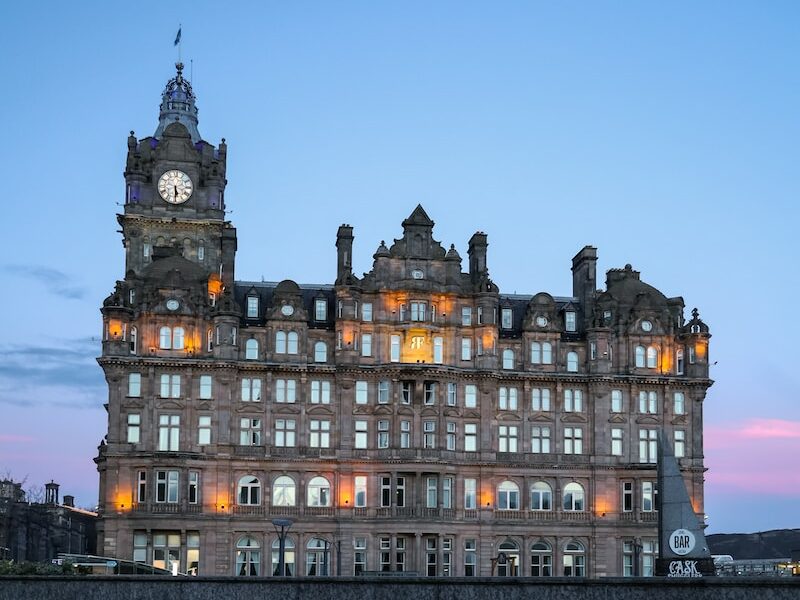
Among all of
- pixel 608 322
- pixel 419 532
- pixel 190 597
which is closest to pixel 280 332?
pixel 419 532

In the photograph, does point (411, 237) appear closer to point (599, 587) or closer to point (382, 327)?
point (382, 327)

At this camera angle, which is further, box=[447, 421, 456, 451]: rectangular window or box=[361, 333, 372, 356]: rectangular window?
box=[361, 333, 372, 356]: rectangular window

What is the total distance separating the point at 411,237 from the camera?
9725 centimetres

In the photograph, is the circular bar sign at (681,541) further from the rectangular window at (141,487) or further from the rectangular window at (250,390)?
the rectangular window at (141,487)

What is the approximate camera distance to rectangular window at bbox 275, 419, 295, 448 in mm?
94625

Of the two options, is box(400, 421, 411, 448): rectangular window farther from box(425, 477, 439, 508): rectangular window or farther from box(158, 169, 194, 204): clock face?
box(158, 169, 194, 204): clock face

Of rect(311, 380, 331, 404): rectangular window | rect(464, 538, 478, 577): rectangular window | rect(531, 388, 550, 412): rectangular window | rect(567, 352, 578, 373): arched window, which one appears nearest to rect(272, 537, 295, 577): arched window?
rect(311, 380, 331, 404): rectangular window

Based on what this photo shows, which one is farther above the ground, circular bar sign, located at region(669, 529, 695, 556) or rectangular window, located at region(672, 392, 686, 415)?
rectangular window, located at region(672, 392, 686, 415)

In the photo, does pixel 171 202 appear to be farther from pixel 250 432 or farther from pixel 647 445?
pixel 647 445

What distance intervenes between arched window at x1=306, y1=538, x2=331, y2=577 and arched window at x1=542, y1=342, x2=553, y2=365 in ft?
66.7

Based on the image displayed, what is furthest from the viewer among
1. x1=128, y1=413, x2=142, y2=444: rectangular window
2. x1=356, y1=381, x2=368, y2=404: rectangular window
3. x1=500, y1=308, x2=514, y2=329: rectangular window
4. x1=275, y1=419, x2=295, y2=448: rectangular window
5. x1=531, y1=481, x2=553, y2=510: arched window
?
x1=500, y1=308, x2=514, y2=329: rectangular window

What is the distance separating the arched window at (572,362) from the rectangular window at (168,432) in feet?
92.3

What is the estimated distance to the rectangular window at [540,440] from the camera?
9750 cm

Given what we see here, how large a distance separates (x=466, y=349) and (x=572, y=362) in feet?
26.3
